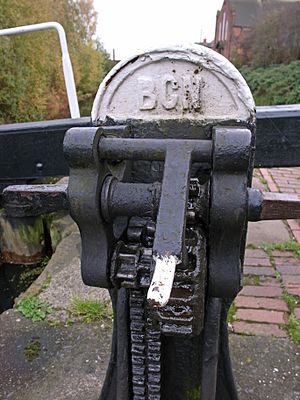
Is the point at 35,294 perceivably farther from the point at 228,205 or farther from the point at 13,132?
the point at 228,205

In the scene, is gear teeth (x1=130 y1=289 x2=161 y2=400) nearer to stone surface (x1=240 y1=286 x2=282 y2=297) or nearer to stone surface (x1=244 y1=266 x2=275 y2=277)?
stone surface (x1=240 y1=286 x2=282 y2=297)

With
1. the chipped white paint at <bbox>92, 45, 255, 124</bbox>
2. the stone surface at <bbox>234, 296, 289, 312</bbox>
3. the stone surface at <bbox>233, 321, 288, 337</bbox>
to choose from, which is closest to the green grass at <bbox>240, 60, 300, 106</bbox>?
the stone surface at <bbox>234, 296, 289, 312</bbox>

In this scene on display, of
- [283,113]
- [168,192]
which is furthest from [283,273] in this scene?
[168,192]

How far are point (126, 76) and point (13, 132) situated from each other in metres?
1.04

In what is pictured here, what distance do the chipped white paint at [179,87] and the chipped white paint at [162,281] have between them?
50 centimetres

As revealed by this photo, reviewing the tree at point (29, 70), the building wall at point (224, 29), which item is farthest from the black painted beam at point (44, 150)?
the building wall at point (224, 29)

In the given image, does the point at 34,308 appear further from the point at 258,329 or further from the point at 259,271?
the point at 259,271

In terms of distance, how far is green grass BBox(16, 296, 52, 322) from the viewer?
2.26 metres

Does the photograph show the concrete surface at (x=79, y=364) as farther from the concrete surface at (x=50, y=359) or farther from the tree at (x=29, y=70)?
the tree at (x=29, y=70)

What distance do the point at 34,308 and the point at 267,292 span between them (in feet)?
4.31

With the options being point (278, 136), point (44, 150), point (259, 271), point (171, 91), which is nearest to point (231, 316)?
point (259, 271)

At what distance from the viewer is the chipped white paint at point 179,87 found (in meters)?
0.94

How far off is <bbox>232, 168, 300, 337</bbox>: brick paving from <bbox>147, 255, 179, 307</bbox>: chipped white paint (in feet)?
5.48

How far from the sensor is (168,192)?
2.19 feet
